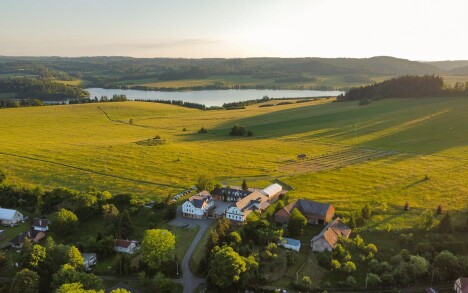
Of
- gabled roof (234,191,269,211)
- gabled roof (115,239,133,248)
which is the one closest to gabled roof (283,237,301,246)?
gabled roof (234,191,269,211)

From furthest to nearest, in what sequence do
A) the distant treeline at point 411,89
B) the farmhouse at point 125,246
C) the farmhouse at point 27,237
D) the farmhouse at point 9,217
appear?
the distant treeline at point 411,89
the farmhouse at point 9,217
the farmhouse at point 27,237
the farmhouse at point 125,246

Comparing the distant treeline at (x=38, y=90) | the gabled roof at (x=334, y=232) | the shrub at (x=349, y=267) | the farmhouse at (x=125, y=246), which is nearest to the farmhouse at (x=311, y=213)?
the gabled roof at (x=334, y=232)

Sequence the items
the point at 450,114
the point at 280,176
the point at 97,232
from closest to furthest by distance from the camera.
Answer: the point at 97,232 < the point at 280,176 < the point at 450,114

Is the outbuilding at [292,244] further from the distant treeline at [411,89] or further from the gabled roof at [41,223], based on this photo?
the distant treeline at [411,89]

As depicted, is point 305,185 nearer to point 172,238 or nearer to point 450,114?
point 172,238

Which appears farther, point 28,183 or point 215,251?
point 28,183

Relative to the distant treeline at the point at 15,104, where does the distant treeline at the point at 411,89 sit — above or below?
above

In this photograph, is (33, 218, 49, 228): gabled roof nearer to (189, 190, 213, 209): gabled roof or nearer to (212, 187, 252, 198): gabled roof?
(189, 190, 213, 209): gabled roof

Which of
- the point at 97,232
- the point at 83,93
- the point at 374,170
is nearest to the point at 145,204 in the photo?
the point at 97,232
